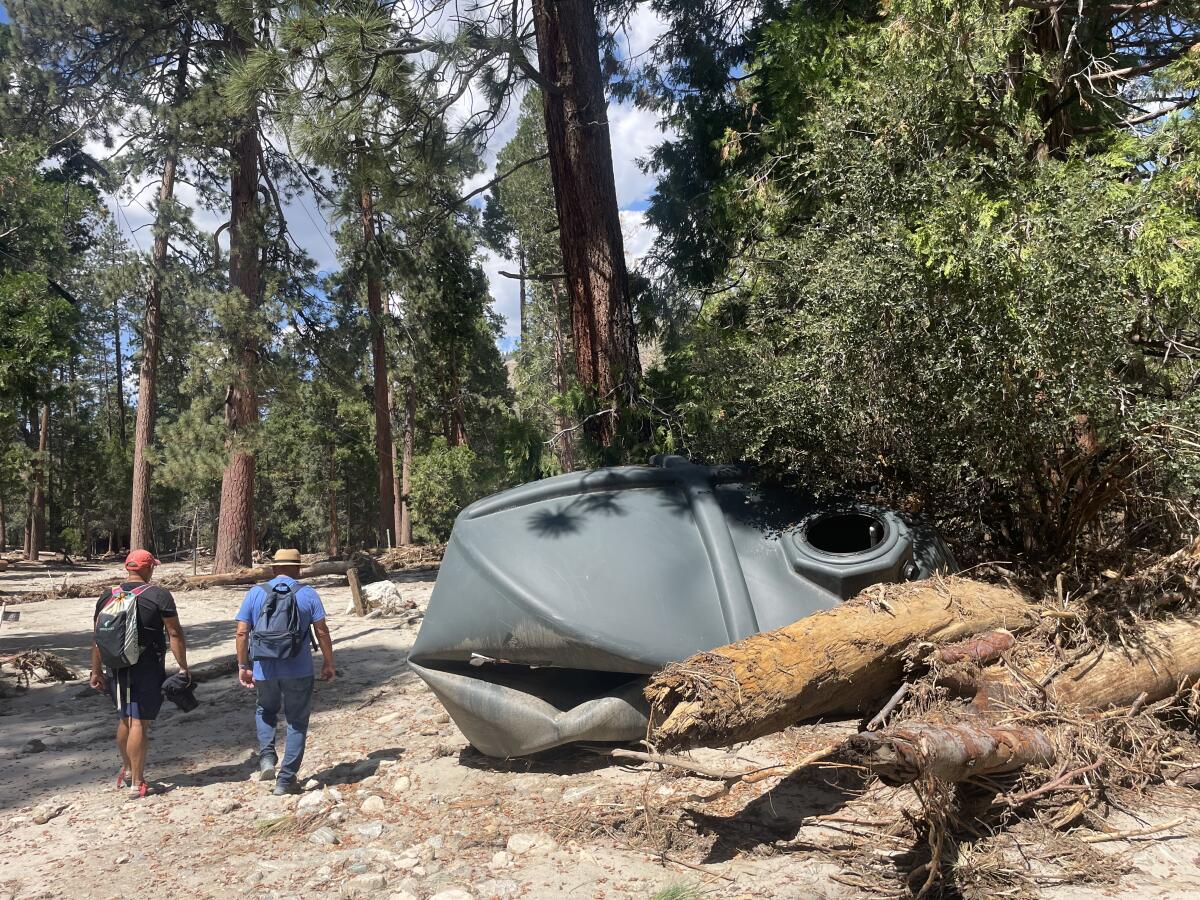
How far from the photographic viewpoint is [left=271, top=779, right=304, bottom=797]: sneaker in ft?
15.6

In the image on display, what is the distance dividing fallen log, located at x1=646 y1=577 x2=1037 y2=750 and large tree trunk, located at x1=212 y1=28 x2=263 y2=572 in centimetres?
1338

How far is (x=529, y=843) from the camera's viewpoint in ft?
12.8

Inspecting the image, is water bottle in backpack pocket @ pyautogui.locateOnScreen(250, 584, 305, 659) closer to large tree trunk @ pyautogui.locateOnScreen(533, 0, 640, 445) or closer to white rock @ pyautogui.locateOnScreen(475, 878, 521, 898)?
white rock @ pyautogui.locateOnScreen(475, 878, 521, 898)

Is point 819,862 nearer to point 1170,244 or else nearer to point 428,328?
point 1170,244

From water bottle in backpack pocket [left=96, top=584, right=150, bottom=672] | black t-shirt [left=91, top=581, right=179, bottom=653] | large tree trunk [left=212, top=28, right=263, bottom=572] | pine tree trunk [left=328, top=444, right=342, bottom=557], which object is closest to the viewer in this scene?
water bottle in backpack pocket [left=96, top=584, right=150, bottom=672]

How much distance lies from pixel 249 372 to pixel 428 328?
15.8 feet

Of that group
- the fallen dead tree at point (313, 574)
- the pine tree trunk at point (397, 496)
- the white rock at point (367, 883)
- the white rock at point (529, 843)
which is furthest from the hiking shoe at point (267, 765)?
the pine tree trunk at point (397, 496)

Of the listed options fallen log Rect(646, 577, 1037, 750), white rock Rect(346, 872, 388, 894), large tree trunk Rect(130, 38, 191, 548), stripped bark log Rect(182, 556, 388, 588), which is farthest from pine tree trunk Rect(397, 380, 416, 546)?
fallen log Rect(646, 577, 1037, 750)

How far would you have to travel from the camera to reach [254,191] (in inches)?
660

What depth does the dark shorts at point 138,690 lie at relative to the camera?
4.90 m

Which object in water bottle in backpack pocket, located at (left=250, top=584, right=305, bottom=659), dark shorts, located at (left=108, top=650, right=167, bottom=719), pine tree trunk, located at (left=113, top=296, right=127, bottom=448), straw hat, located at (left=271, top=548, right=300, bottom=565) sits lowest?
dark shorts, located at (left=108, top=650, right=167, bottom=719)

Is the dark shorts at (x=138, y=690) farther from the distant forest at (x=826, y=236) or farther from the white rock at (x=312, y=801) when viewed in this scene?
the distant forest at (x=826, y=236)

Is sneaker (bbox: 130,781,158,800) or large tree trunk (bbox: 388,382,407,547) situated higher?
large tree trunk (bbox: 388,382,407,547)

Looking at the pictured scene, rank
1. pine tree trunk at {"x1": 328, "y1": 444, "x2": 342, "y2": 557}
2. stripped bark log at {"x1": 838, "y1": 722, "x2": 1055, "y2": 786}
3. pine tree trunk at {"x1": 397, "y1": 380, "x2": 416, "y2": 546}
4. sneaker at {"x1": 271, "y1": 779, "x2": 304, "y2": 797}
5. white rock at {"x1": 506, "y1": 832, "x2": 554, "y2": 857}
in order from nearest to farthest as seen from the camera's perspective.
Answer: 1. stripped bark log at {"x1": 838, "y1": 722, "x2": 1055, "y2": 786}
2. white rock at {"x1": 506, "y1": 832, "x2": 554, "y2": 857}
3. sneaker at {"x1": 271, "y1": 779, "x2": 304, "y2": 797}
4. pine tree trunk at {"x1": 397, "y1": 380, "x2": 416, "y2": 546}
5. pine tree trunk at {"x1": 328, "y1": 444, "x2": 342, "y2": 557}
